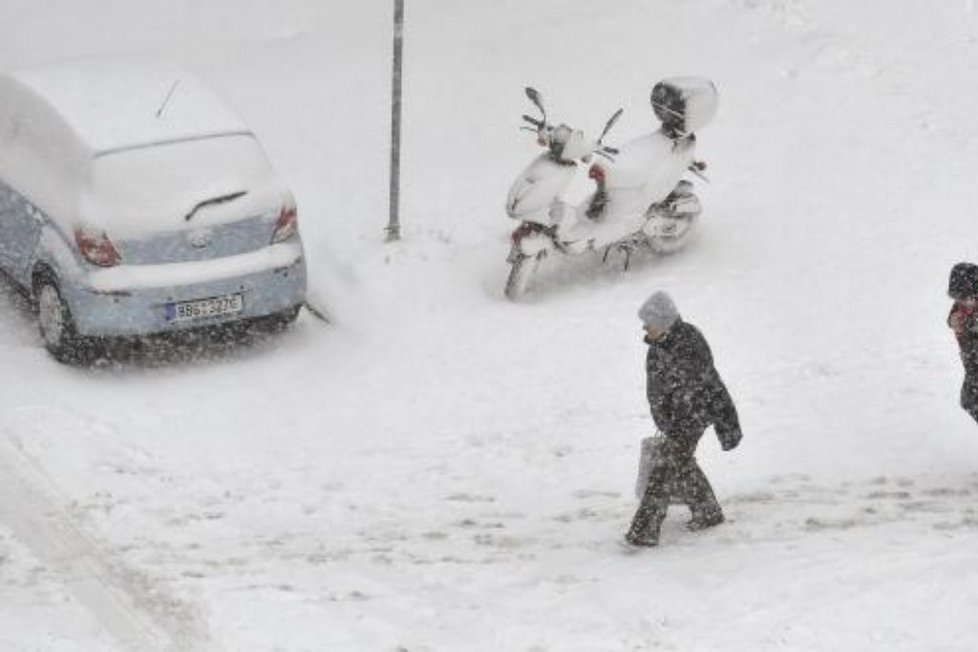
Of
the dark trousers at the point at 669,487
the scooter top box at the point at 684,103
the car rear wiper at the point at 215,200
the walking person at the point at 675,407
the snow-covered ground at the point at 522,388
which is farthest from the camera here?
the scooter top box at the point at 684,103

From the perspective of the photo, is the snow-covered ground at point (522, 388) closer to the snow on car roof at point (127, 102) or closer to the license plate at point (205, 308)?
the license plate at point (205, 308)

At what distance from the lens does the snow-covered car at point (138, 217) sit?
39.7ft

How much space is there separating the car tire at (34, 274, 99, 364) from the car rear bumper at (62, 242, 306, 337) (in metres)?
0.13

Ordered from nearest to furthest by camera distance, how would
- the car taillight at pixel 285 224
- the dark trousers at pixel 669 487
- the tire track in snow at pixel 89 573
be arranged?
the tire track in snow at pixel 89 573
the dark trousers at pixel 669 487
the car taillight at pixel 285 224

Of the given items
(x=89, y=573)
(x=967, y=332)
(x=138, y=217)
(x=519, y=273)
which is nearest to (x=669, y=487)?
(x=967, y=332)

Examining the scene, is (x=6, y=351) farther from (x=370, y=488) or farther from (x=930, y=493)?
(x=930, y=493)

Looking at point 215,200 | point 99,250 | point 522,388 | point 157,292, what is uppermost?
point 215,200

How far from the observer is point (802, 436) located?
1135 cm

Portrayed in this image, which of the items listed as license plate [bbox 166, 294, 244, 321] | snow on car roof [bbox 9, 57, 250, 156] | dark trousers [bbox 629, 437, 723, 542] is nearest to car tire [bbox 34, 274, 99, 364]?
license plate [bbox 166, 294, 244, 321]

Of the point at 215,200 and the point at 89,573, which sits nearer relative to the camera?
the point at 89,573

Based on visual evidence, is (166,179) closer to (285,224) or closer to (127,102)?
(285,224)

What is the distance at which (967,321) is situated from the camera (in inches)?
398

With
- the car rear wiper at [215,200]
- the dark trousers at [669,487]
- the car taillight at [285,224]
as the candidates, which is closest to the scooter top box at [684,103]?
the car taillight at [285,224]

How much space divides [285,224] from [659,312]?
13.3 feet
